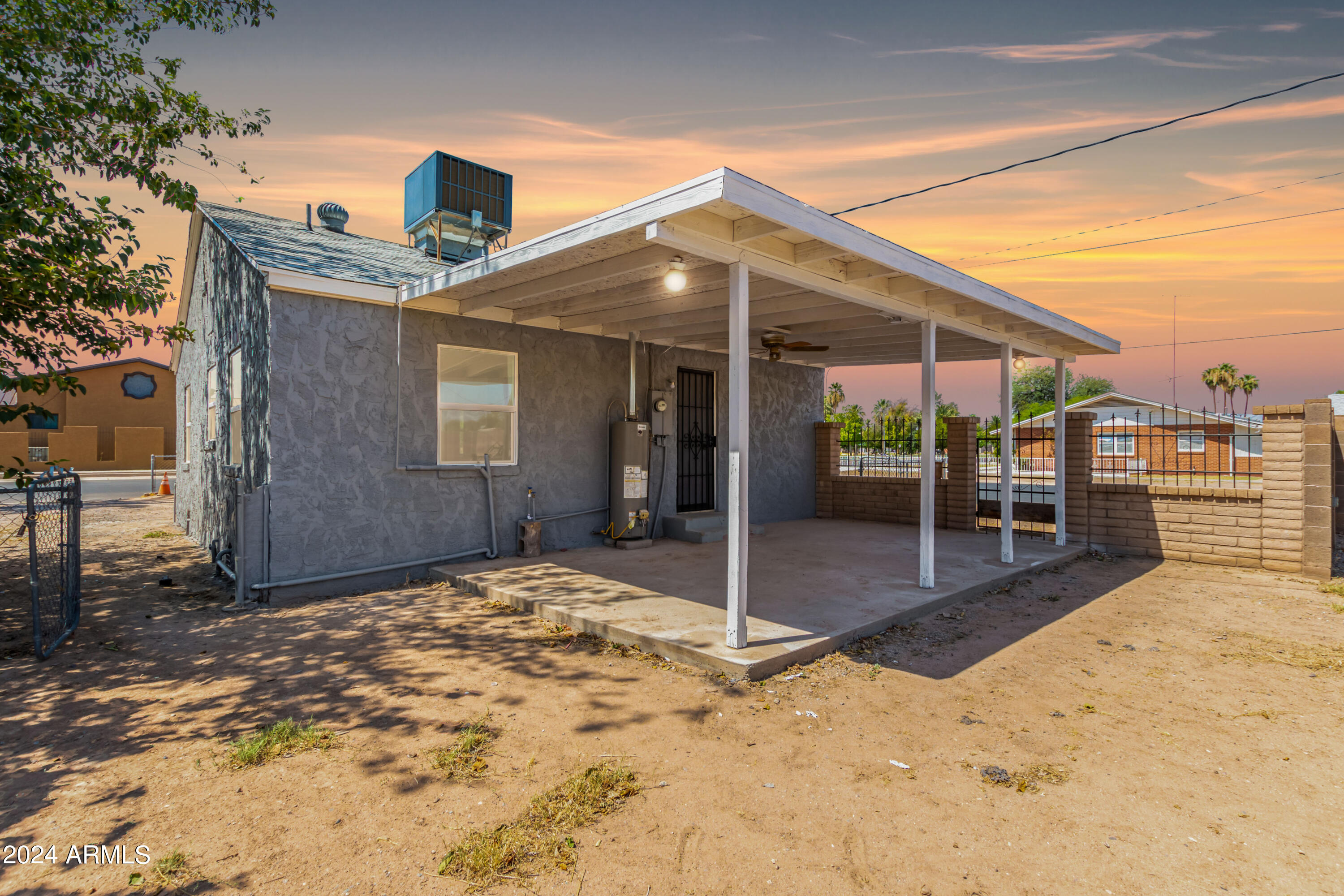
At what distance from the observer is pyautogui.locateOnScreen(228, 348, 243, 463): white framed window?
20.9 ft

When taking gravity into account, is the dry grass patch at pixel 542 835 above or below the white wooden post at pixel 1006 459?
below

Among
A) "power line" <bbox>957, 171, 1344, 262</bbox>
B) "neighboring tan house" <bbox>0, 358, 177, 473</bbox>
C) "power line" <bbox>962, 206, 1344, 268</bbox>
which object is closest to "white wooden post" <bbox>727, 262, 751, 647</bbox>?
"power line" <bbox>962, 206, 1344, 268</bbox>

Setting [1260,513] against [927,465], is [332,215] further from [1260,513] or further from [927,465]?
[1260,513]

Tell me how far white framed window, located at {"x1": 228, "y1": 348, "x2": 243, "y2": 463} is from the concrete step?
5116 millimetres

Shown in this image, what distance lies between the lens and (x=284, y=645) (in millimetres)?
4418

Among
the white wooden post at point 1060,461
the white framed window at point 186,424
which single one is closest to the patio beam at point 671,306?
the white wooden post at point 1060,461

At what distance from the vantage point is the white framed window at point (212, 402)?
773cm

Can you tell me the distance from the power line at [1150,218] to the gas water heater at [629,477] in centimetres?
964

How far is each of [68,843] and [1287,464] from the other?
10.3m

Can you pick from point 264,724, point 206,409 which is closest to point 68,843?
point 264,724

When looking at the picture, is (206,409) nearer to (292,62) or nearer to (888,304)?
(292,62)

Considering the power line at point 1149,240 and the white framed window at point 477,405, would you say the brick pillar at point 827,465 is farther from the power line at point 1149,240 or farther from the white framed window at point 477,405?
the white framed window at point 477,405

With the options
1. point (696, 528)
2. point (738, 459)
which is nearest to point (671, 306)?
point (738, 459)

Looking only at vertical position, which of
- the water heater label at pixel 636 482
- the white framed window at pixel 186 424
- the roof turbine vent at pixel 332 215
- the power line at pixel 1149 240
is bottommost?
the water heater label at pixel 636 482
